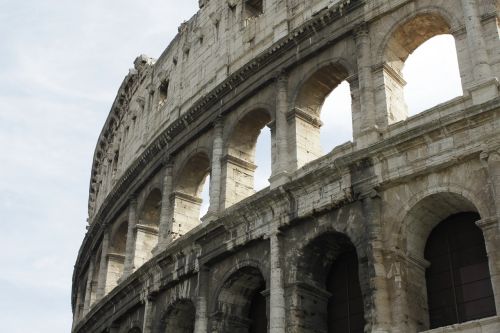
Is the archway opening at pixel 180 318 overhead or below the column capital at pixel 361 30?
below

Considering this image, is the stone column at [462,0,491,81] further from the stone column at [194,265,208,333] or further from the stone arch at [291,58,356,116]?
the stone column at [194,265,208,333]

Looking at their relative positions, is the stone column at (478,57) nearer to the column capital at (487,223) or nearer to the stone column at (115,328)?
the column capital at (487,223)

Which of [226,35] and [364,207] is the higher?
[226,35]

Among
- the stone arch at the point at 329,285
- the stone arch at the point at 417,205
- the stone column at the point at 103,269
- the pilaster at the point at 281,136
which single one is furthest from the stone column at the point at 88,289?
the stone arch at the point at 417,205

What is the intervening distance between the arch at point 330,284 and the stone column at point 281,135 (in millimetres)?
1690

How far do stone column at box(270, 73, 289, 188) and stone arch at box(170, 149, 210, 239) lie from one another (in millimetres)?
3266

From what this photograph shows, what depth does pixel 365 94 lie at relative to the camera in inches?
562

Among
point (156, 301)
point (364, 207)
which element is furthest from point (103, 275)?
point (364, 207)

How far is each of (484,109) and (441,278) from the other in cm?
296

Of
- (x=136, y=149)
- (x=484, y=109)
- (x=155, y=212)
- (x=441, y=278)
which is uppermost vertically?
(x=136, y=149)

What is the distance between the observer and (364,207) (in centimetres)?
1300

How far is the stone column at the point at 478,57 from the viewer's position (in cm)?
1223

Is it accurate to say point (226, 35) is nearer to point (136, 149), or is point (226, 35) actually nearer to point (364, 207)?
point (136, 149)

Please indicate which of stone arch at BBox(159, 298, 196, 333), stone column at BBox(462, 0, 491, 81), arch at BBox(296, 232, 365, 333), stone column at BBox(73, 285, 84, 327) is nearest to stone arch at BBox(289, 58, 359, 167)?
arch at BBox(296, 232, 365, 333)
